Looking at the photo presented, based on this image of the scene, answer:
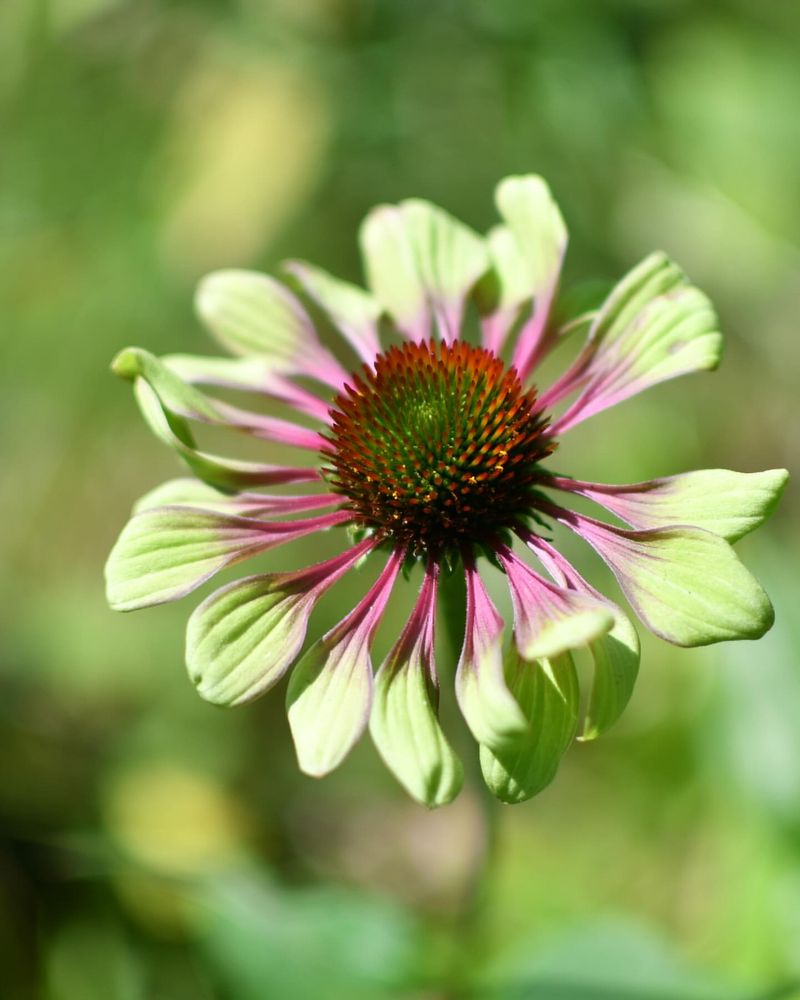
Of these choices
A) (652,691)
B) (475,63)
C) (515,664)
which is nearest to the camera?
(515,664)

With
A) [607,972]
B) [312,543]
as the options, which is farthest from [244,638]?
[312,543]

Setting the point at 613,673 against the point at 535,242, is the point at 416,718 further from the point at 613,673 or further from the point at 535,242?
the point at 535,242

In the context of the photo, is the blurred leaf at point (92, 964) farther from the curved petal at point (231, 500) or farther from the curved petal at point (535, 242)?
the curved petal at point (535, 242)

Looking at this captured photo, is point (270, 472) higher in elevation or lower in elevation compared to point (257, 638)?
higher

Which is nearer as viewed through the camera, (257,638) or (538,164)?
(257,638)

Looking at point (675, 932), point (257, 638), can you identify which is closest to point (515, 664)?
point (257, 638)

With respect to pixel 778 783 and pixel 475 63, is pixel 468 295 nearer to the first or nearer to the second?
pixel 778 783

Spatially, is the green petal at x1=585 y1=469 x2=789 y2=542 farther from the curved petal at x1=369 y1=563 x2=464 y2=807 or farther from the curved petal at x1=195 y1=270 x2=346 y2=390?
the curved petal at x1=195 y1=270 x2=346 y2=390
